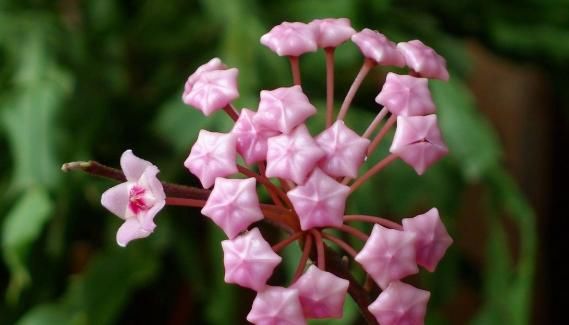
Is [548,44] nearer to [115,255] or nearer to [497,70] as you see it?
[497,70]

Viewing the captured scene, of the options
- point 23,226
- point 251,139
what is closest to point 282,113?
point 251,139

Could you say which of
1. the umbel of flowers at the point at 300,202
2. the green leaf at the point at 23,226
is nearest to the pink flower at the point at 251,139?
the umbel of flowers at the point at 300,202

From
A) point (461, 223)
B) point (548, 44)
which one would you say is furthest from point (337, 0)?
point (461, 223)

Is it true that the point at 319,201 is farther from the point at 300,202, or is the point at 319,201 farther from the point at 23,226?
the point at 23,226

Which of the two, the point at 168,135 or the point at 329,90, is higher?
the point at 329,90

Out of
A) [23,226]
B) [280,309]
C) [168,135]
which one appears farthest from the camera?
[168,135]

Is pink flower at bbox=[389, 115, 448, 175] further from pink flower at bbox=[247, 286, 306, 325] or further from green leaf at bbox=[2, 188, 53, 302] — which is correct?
green leaf at bbox=[2, 188, 53, 302]

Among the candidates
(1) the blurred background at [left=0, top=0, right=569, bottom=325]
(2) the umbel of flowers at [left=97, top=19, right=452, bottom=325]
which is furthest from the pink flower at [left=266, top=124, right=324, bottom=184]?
(1) the blurred background at [left=0, top=0, right=569, bottom=325]

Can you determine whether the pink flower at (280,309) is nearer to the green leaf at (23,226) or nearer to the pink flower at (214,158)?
the pink flower at (214,158)
